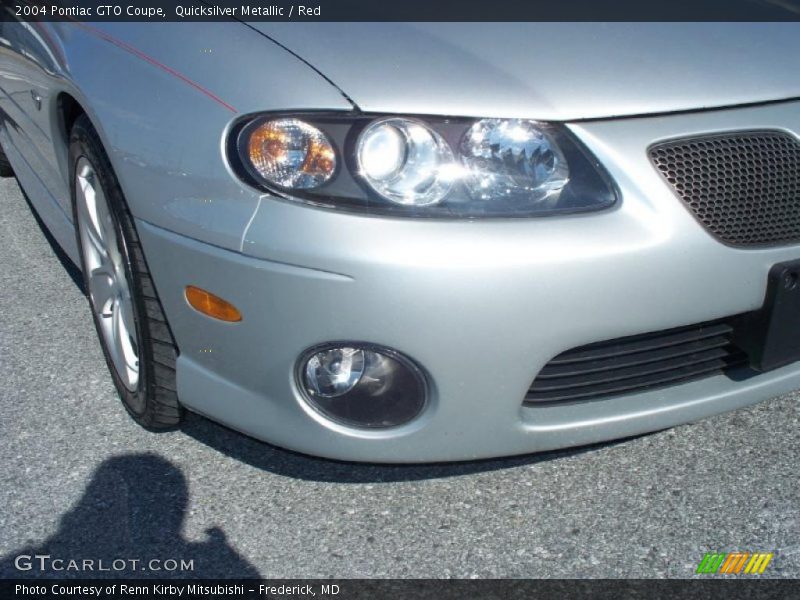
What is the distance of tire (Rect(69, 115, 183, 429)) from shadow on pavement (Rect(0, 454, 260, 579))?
17 cm

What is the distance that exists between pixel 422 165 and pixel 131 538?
106 cm

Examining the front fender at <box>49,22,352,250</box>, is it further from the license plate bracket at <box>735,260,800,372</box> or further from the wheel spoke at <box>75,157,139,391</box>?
the license plate bracket at <box>735,260,800,372</box>

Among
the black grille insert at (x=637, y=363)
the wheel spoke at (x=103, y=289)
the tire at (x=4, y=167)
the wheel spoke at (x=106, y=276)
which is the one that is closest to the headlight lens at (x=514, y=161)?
the black grille insert at (x=637, y=363)

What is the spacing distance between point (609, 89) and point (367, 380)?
78 centimetres

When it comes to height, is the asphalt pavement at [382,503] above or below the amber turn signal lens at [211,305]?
below

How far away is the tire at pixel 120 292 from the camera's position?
237cm

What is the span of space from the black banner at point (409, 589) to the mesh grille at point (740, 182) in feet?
2.37

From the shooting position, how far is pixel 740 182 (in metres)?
2.16

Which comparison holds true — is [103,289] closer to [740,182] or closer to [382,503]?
[382,503]

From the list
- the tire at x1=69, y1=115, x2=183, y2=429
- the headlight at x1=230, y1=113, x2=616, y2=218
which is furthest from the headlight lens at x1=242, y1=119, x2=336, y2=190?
the tire at x1=69, y1=115, x2=183, y2=429

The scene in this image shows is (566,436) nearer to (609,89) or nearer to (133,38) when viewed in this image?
(609,89)

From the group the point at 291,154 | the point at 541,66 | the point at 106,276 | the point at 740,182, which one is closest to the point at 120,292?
the point at 106,276
